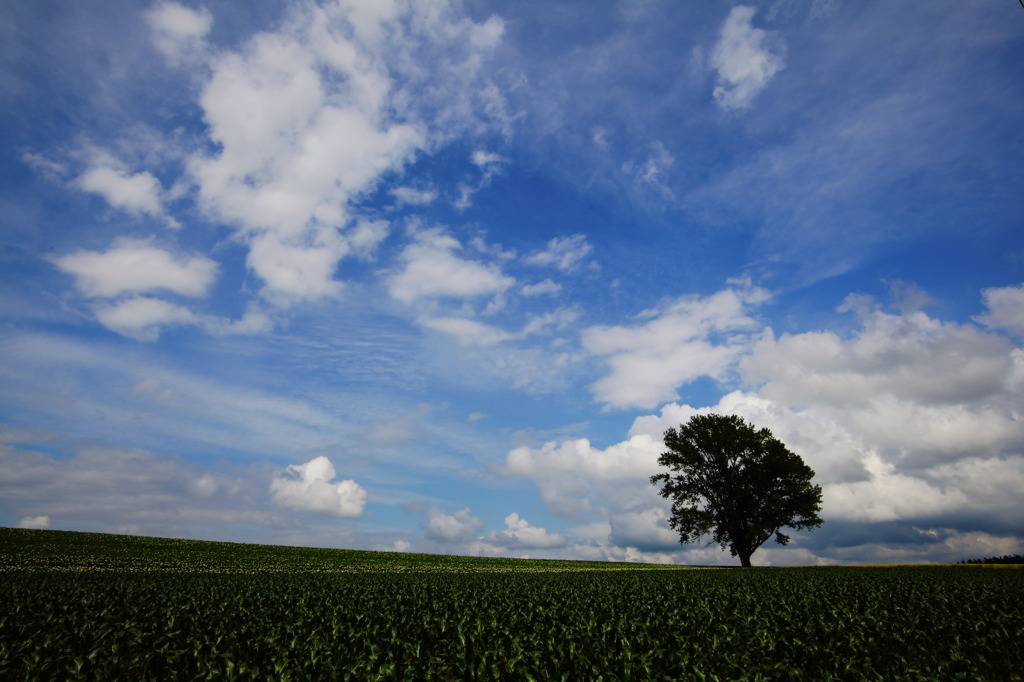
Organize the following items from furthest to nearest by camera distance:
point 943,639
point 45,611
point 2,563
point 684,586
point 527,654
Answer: point 2,563 → point 684,586 → point 45,611 → point 943,639 → point 527,654

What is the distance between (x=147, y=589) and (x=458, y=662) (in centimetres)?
1704

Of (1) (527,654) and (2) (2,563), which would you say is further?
(2) (2,563)

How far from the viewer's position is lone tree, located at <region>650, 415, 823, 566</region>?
49.8 metres

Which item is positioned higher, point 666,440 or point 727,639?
point 666,440

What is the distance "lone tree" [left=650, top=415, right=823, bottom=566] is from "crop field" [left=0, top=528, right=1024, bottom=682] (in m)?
28.2

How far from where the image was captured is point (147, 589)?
71.0ft

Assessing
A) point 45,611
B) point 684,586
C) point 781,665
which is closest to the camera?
point 781,665

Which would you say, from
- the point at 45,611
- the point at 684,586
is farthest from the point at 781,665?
the point at 45,611

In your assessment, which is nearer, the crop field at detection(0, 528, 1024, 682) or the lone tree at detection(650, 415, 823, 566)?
the crop field at detection(0, 528, 1024, 682)

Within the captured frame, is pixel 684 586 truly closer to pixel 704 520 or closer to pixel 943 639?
pixel 943 639

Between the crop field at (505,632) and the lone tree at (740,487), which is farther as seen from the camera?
the lone tree at (740,487)

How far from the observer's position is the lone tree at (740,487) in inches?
1962

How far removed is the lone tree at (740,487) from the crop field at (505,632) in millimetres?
28240

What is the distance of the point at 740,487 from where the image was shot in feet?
166
